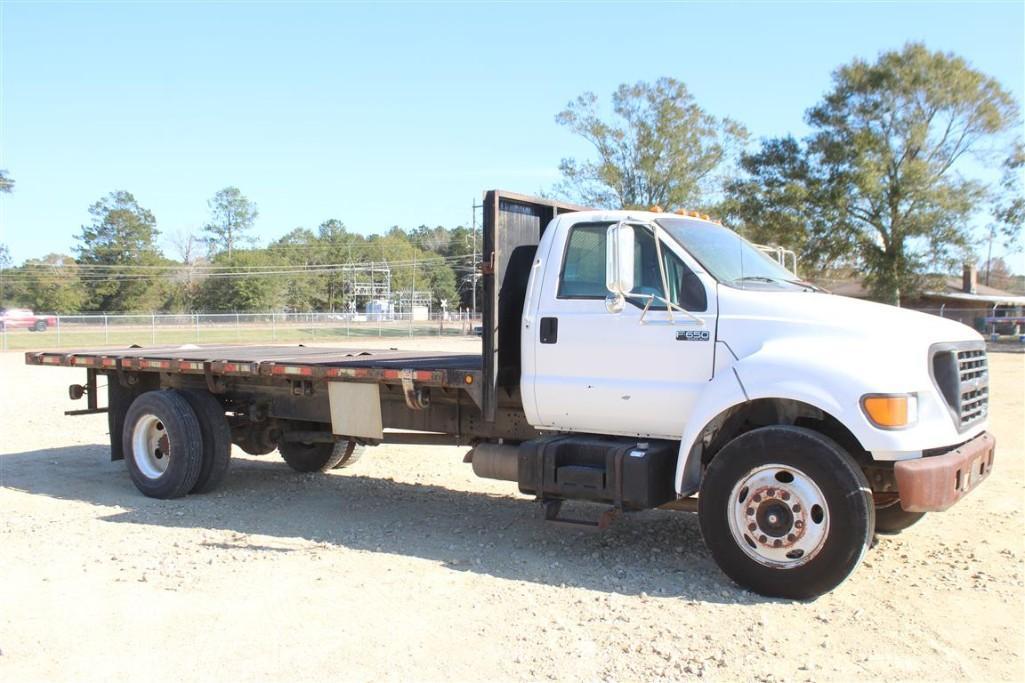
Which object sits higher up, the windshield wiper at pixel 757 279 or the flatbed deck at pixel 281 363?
the windshield wiper at pixel 757 279

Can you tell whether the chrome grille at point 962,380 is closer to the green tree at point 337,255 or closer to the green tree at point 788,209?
the green tree at point 788,209

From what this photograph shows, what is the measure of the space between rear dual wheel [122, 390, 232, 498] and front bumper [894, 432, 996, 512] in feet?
19.4

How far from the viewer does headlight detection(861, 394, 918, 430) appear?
4949mm

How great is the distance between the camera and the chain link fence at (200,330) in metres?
39.0

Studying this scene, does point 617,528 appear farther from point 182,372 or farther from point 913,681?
point 182,372

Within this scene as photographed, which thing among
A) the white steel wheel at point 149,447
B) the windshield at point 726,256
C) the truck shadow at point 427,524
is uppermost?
the windshield at point 726,256

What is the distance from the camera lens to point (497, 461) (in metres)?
6.54

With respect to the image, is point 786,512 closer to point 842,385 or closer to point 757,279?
point 842,385

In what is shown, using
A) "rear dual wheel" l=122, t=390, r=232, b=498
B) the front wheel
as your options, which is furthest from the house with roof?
the front wheel

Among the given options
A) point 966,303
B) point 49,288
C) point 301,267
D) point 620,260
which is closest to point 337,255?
point 301,267

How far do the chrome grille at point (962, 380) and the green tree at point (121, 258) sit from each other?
77482 millimetres

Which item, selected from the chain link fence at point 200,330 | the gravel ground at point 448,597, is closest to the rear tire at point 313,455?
the gravel ground at point 448,597

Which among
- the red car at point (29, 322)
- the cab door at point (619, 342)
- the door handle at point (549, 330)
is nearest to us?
the cab door at point (619, 342)

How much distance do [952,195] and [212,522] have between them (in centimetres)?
3949
